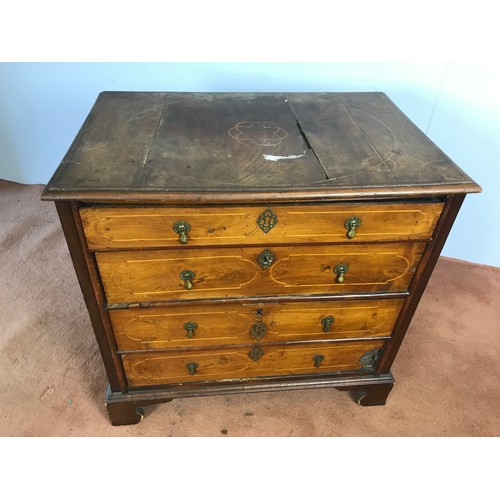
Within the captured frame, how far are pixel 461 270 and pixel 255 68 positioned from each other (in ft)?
4.92

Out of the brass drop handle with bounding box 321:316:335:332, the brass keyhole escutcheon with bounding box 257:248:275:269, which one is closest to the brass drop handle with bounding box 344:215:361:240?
the brass keyhole escutcheon with bounding box 257:248:275:269

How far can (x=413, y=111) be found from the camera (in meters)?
1.89

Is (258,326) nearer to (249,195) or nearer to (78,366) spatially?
(249,195)

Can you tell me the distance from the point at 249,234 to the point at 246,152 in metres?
0.24

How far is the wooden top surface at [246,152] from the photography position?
1031mm

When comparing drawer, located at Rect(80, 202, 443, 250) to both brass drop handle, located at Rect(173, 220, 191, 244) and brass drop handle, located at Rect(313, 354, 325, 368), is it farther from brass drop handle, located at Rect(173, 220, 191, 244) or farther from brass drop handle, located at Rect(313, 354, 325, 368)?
brass drop handle, located at Rect(313, 354, 325, 368)

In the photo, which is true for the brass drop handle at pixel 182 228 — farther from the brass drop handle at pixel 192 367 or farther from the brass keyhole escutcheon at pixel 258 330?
the brass drop handle at pixel 192 367

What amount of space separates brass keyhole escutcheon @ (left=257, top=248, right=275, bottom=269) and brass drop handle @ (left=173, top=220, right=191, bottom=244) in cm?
22

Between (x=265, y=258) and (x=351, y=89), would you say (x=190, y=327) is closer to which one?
(x=265, y=258)

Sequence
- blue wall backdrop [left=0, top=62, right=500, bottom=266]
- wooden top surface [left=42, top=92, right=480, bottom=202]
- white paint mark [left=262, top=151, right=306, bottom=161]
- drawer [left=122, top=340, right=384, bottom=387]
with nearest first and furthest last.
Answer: wooden top surface [left=42, top=92, right=480, bottom=202], white paint mark [left=262, top=151, right=306, bottom=161], drawer [left=122, top=340, right=384, bottom=387], blue wall backdrop [left=0, top=62, right=500, bottom=266]

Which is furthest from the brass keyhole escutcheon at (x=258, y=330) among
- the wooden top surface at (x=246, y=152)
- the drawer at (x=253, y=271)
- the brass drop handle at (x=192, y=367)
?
the wooden top surface at (x=246, y=152)

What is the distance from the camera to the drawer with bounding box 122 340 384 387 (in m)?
1.44

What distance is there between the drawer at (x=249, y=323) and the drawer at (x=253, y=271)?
6 centimetres

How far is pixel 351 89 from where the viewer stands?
6.05 ft
